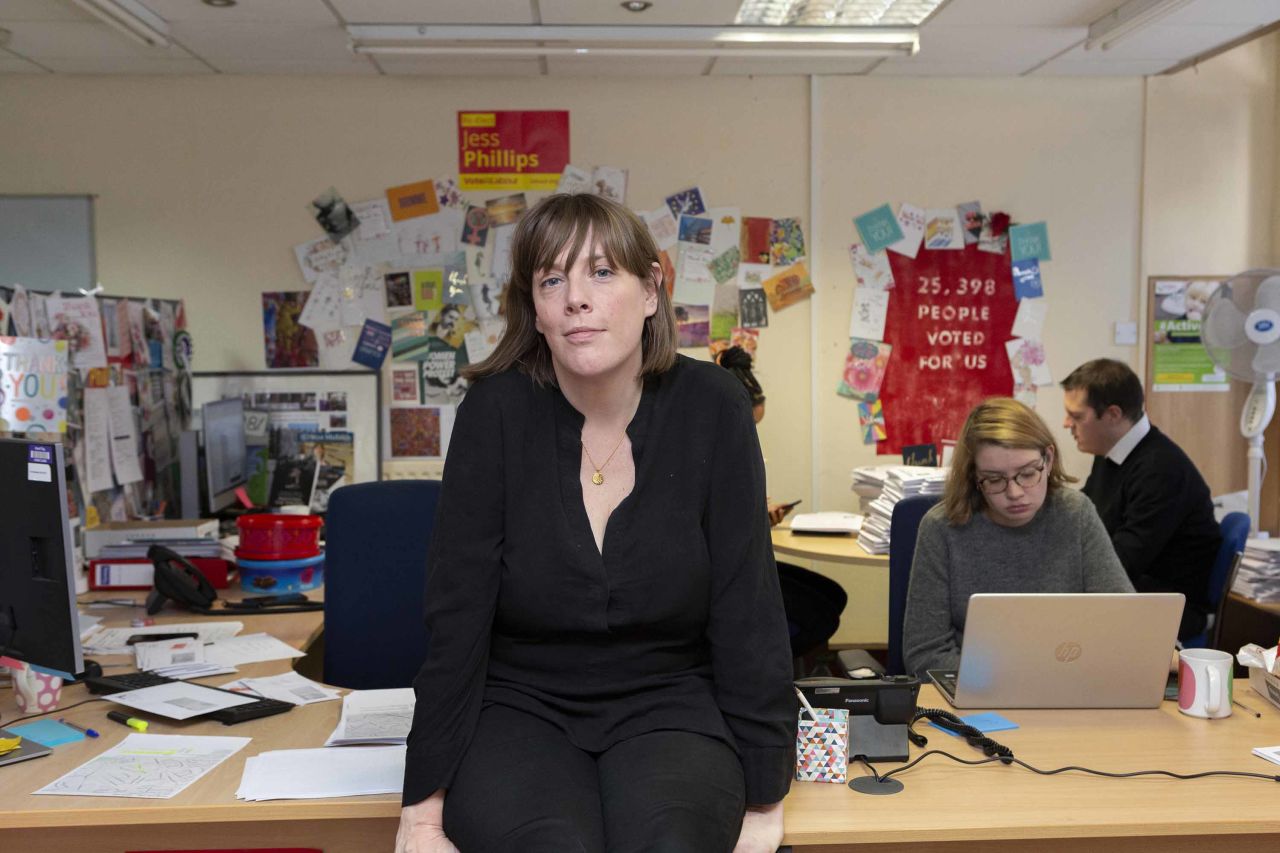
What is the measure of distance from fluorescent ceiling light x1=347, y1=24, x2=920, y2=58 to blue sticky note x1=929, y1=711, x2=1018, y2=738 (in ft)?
9.55

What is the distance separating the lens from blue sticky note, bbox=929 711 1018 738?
180cm

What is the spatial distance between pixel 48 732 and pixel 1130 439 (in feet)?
9.82

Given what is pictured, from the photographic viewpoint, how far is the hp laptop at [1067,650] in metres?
1.79

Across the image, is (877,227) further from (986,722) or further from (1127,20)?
(986,722)

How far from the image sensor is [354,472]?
4.71 meters

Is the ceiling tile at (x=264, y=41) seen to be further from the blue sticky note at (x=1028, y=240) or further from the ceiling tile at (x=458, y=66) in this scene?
the blue sticky note at (x=1028, y=240)

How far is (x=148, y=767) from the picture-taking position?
1.66 m

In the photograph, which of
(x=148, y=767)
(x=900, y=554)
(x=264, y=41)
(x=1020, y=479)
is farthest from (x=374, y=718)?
(x=264, y=41)

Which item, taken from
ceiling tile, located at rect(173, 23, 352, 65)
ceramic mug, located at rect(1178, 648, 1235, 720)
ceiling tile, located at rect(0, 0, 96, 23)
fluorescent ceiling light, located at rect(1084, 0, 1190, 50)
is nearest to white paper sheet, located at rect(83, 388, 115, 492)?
ceiling tile, located at rect(0, 0, 96, 23)

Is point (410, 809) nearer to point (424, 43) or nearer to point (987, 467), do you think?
point (987, 467)

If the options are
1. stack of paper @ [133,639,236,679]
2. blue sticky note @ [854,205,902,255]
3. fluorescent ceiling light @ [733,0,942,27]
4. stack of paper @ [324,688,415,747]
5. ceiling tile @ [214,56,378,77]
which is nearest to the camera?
stack of paper @ [324,688,415,747]

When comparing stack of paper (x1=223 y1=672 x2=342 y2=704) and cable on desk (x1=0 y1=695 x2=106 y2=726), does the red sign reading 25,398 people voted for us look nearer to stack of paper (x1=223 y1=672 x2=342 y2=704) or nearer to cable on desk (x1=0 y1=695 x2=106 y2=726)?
stack of paper (x1=223 y1=672 x2=342 y2=704)

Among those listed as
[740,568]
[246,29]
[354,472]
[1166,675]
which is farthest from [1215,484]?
[246,29]

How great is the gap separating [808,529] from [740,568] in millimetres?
2279
